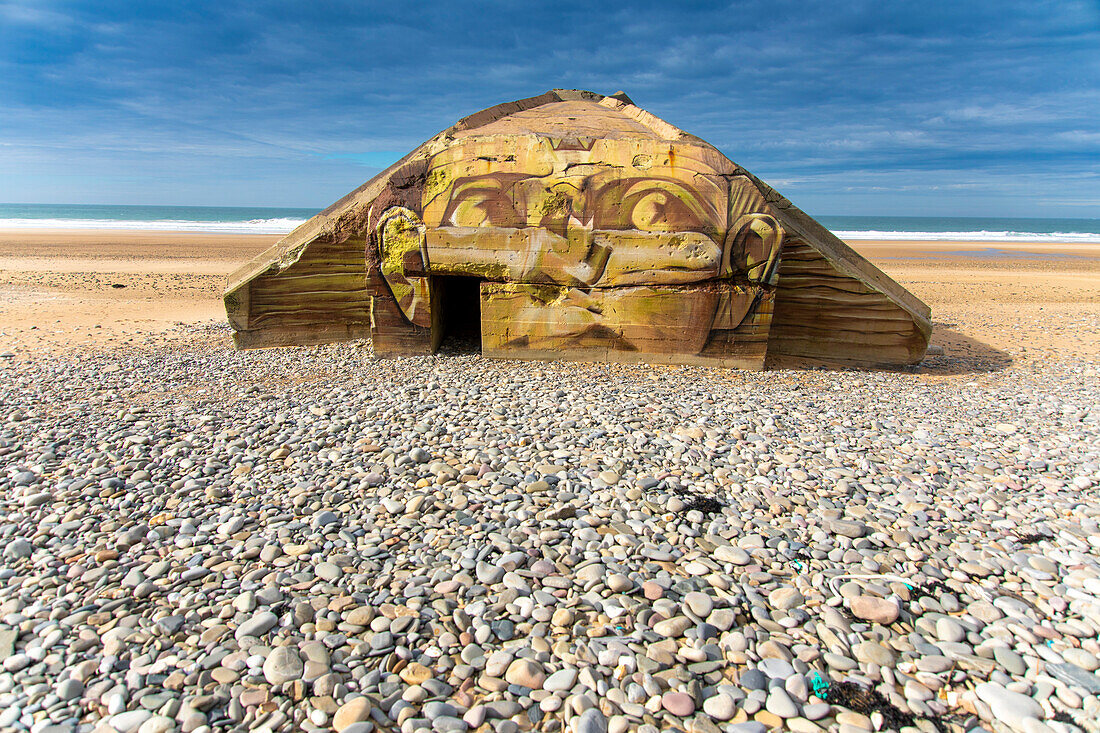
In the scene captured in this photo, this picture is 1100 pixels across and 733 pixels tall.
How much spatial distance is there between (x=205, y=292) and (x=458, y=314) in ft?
26.6

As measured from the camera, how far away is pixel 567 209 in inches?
249

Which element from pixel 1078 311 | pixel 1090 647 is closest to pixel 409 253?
pixel 1090 647

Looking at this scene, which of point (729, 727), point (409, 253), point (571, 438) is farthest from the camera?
point (409, 253)

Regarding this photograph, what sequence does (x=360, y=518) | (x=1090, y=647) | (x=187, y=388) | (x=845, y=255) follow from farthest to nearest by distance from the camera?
(x=845, y=255), (x=187, y=388), (x=360, y=518), (x=1090, y=647)

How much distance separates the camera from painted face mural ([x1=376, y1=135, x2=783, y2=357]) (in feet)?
20.5

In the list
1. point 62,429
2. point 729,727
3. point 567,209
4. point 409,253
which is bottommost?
point 729,727

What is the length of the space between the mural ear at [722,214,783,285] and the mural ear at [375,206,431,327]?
3.31 metres

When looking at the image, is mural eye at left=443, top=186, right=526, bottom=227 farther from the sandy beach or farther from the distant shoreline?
the distant shoreline

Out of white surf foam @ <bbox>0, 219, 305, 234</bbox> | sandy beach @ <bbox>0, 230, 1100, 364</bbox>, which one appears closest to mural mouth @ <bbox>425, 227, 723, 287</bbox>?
sandy beach @ <bbox>0, 230, 1100, 364</bbox>

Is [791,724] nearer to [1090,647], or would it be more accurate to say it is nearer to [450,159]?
[1090,647]

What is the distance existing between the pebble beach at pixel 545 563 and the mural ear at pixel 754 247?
1456mm

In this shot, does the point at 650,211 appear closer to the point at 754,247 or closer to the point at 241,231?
the point at 754,247

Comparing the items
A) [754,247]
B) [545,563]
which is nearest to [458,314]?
[754,247]

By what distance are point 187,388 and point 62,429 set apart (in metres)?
1.28
